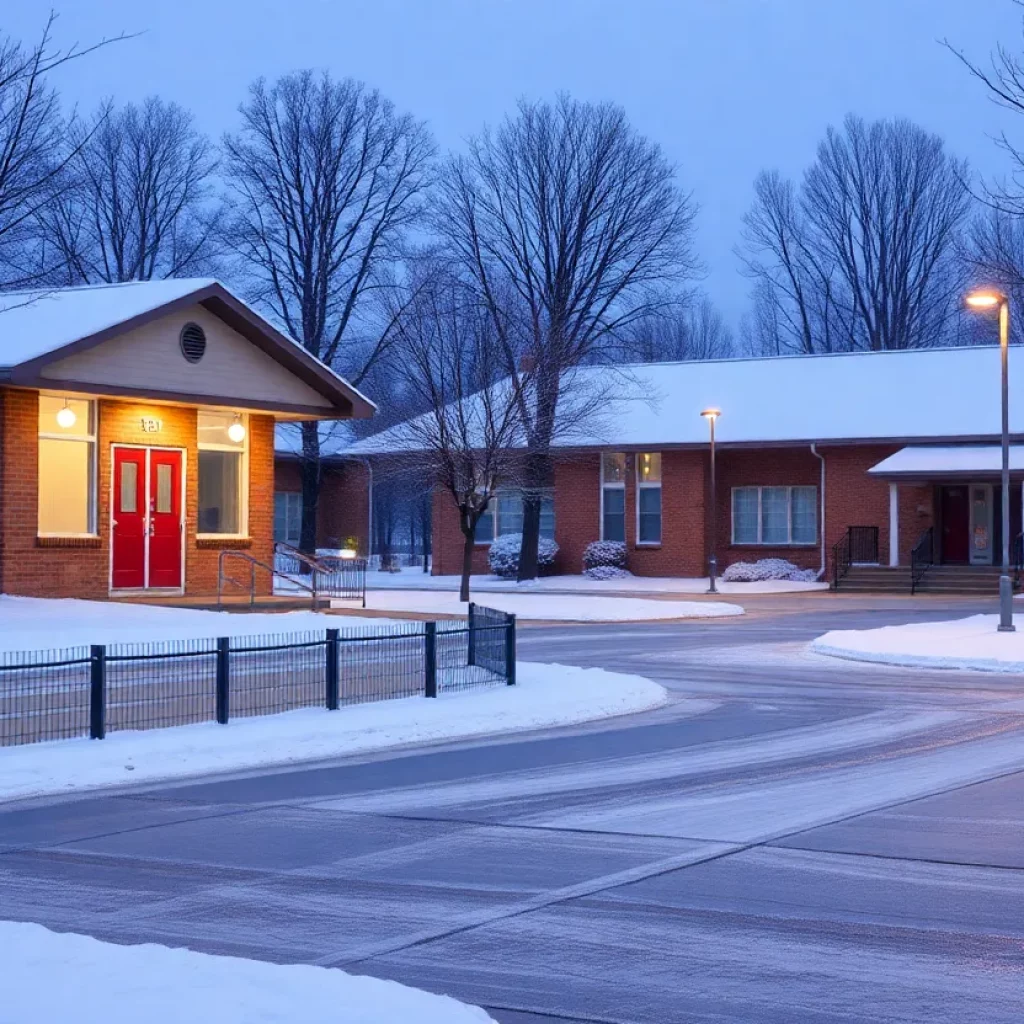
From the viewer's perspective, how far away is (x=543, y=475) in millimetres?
49594

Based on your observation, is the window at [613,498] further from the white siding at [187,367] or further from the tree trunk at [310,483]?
the white siding at [187,367]

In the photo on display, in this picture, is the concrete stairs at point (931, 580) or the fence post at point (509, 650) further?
the concrete stairs at point (931, 580)

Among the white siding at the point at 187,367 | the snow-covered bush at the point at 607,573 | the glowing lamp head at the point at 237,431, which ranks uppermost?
the white siding at the point at 187,367

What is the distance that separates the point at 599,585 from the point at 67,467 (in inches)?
931

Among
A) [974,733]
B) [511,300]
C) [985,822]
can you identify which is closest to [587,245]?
[511,300]

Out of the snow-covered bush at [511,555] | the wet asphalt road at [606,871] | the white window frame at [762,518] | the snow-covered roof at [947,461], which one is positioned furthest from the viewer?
the snow-covered bush at [511,555]

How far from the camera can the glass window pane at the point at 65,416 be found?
83.6ft

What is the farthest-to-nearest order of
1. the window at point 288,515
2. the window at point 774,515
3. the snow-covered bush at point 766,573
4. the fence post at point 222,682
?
the window at point 288,515 → the window at point 774,515 → the snow-covered bush at point 766,573 → the fence post at point 222,682

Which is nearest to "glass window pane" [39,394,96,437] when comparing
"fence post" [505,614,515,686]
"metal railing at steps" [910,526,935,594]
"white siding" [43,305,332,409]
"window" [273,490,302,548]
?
"white siding" [43,305,332,409]

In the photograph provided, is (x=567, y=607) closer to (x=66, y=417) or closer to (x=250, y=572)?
(x=250, y=572)

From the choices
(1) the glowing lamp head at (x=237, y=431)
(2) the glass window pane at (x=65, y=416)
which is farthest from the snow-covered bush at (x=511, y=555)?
(2) the glass window pane at (x=65, y=416)

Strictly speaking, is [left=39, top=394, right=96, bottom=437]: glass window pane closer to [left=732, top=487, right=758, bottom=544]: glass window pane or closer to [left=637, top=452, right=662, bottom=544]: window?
[left=637, top=452, right=662, bottom=544]: window

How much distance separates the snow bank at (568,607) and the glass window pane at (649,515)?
11.5m

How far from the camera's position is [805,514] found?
49.6 metres
